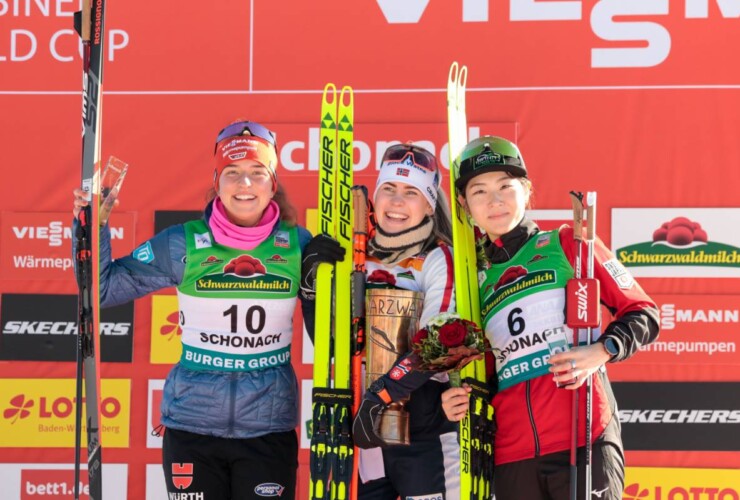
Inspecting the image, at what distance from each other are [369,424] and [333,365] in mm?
341

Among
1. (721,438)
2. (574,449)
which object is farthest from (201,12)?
(721,438)

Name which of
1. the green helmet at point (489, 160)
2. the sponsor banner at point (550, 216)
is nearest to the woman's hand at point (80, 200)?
the green helmet at point (489, 160)

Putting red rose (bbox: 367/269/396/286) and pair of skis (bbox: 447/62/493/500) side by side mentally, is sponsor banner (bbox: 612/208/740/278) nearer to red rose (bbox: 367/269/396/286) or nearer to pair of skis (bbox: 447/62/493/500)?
pair of skis (bbox: 447/62/493/500)

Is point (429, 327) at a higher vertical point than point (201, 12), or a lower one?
lower

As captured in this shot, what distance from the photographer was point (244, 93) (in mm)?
4613

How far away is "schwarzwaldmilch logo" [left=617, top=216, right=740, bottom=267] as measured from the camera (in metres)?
4.43

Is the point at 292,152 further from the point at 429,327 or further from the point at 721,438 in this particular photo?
the point at 721,438

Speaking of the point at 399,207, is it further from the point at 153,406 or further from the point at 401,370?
the point at 153,406

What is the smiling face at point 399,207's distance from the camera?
9.90ft

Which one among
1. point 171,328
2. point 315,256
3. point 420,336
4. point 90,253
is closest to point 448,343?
point 420,336

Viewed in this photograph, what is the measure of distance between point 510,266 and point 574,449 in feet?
2.02

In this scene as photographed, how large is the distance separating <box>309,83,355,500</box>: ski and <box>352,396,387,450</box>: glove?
138mm

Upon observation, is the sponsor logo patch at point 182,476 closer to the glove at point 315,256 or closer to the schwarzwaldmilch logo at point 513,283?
the glove at point 315,256

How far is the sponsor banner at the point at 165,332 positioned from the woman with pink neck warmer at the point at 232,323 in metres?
1.53
